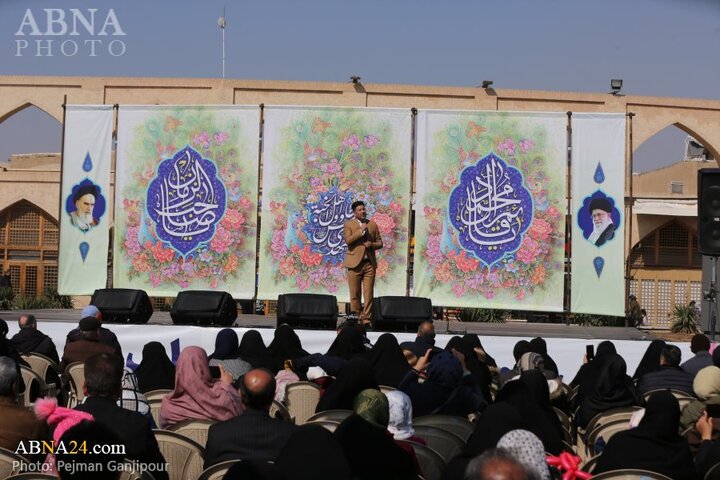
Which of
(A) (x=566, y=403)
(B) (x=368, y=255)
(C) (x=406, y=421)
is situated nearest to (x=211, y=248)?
(B) (x=368, y=255)

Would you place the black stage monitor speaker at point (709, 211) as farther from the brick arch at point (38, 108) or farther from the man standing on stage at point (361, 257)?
the brick arch at point (38, 108)

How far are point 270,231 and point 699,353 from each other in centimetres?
653

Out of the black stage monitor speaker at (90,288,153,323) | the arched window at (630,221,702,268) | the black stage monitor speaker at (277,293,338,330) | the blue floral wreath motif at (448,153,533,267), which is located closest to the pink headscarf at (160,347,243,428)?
the black stage monitor speaker at (277,293,338,330)

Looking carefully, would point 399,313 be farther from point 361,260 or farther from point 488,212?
point 488,212

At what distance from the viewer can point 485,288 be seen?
1270cm

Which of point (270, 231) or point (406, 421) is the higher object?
point (270, 231)

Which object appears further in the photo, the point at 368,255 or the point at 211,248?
the point at 211,248

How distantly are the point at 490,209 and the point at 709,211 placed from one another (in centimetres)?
335

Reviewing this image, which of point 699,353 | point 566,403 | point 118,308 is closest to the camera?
point 566,403

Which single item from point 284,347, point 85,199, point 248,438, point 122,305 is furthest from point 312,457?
point 85,199

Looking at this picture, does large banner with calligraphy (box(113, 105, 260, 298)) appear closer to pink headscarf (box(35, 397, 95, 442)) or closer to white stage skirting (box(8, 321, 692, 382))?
white stage skirting (box(8, 321, 692, 382))

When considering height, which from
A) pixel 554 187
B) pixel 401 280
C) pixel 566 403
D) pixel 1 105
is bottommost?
pixel 566 403

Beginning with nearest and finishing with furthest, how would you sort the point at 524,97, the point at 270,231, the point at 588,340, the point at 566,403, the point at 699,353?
the point at 566,403 < the point at 699,353 < the point at 588,340 < the point at 270,231 < the point at 524,97

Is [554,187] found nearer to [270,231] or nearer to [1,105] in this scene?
[270,231]
